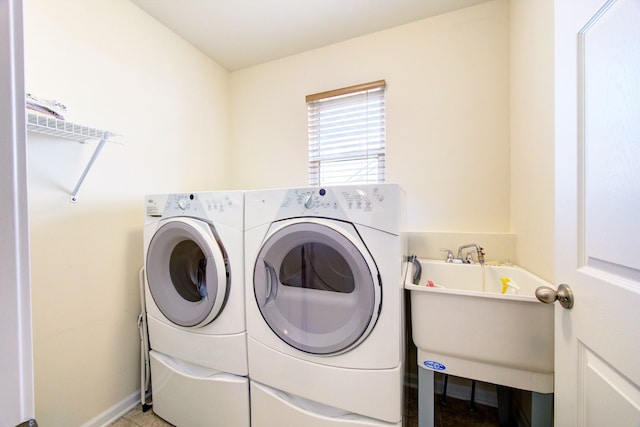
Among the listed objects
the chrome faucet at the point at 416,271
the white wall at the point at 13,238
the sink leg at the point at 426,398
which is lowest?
the sink leg at the point at 426,398

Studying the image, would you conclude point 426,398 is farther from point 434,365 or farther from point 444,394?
point 444,394

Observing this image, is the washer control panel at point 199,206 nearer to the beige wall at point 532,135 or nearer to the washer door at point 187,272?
the washer door at point 187,272

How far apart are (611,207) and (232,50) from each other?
2.39 m

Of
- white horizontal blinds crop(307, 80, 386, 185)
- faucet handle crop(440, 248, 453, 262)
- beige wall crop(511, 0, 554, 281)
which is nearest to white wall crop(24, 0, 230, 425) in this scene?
white horizontal blinds crop(307, 80, 386, 185)

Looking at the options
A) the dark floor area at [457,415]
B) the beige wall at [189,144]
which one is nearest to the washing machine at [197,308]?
the beige wall at [189,144]

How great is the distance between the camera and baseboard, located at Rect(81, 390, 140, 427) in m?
1.33

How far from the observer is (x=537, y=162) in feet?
3.94

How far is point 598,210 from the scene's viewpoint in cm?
60

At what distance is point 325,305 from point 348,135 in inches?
52.5

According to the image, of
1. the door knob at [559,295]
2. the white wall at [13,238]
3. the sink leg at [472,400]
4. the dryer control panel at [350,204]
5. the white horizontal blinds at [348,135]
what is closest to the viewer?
the white wall at [13,238]

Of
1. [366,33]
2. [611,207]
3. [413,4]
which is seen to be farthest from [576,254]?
[366,33]

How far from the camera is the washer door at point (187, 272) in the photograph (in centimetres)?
117

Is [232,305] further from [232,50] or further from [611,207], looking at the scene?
[232,50]

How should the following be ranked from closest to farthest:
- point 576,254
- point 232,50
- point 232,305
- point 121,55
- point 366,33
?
point 576,254 < point 232,305 < point 121,55 < point 366,33 < point 232,50
